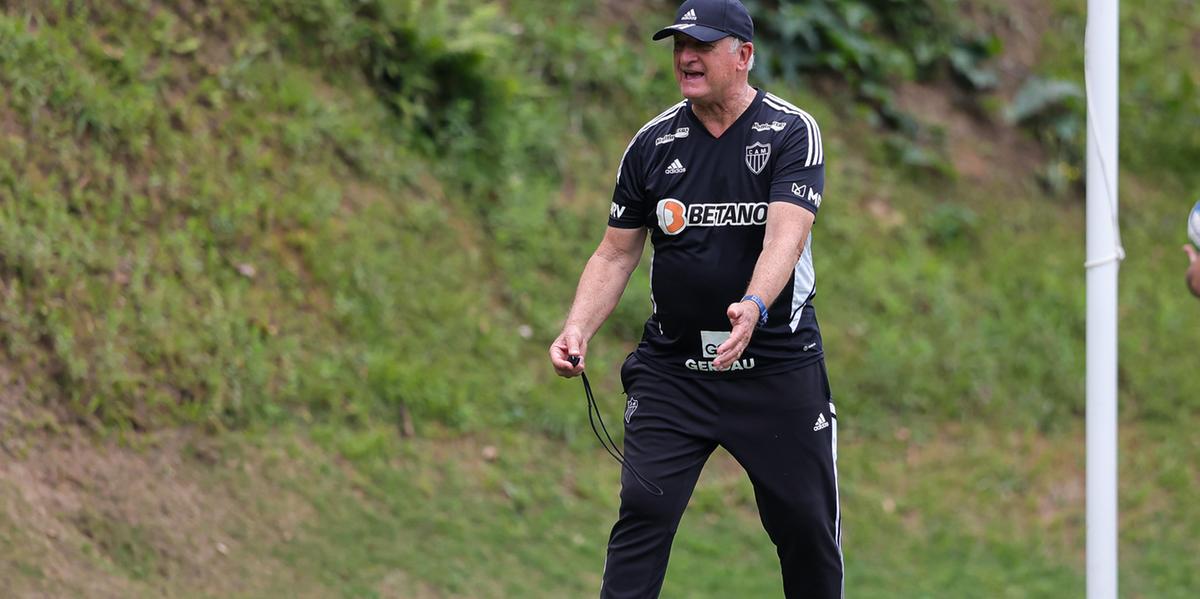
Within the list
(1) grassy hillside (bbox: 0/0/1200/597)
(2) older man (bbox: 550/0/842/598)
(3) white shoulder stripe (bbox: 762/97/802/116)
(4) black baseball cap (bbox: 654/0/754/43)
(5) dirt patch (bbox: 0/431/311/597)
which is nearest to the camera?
(4) black baseball cap (bbox: 654/0/754/43)

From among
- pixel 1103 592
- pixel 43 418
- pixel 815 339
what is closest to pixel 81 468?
pixel 43 418

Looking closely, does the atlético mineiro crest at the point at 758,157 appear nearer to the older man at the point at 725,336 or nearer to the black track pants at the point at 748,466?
the older man at the point at 725,336

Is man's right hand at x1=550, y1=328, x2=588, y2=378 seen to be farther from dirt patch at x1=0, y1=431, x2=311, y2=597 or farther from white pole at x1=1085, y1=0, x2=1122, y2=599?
dirt patch at x1=0, y1=431, x2=311, y2=597

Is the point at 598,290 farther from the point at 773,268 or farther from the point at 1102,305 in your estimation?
the point at 1102,305

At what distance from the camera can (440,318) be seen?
8438 millimetres

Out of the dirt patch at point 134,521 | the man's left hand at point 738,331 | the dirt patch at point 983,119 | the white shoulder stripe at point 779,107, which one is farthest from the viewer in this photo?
the dirt patch at point 983,119

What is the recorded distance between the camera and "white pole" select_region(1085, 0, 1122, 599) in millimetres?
4715

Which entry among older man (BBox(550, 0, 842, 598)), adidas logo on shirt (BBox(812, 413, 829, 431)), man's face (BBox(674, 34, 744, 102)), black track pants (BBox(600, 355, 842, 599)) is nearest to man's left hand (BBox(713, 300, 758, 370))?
older man (BBox(550, 0, 842, 598))

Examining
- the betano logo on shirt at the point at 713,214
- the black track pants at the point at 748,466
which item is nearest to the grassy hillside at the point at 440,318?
the black track pants at the point at 748,466

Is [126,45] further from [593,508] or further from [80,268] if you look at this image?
[593,508]

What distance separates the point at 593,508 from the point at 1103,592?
143 inches

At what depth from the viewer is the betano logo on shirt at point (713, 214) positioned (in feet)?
14.2

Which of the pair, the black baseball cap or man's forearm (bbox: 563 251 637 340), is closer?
the black baseball cap

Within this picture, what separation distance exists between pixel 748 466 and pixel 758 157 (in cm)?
101
